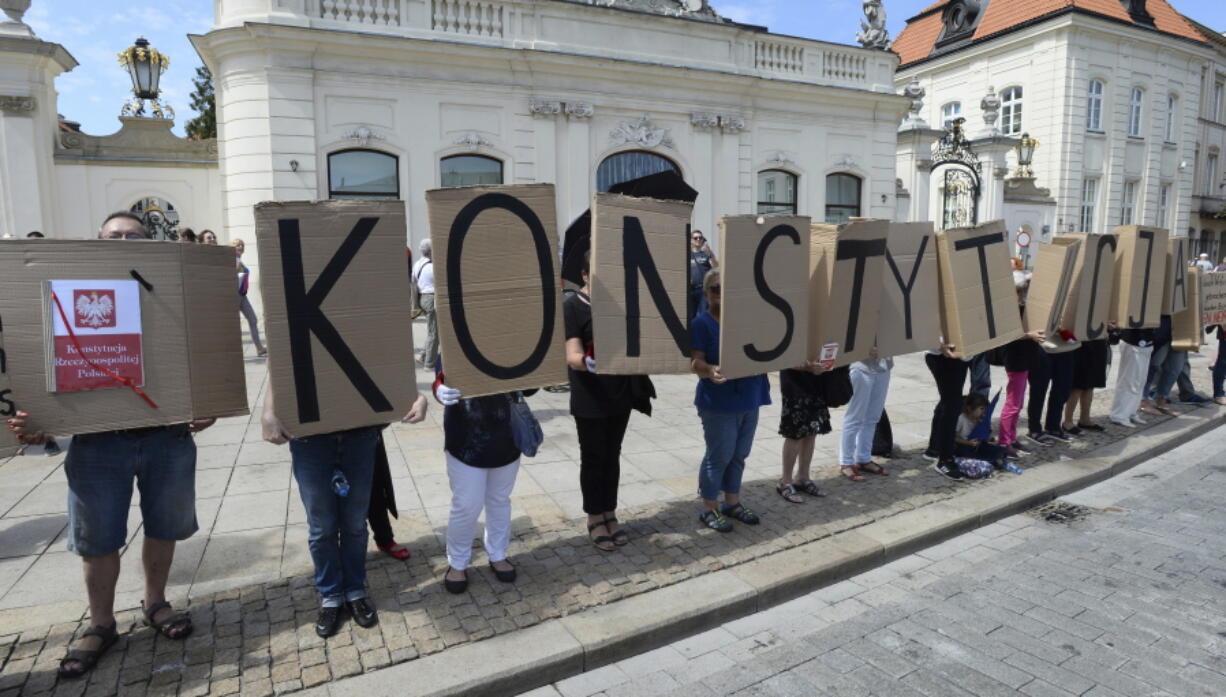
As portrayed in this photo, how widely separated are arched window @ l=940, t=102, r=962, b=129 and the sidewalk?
31259 mm

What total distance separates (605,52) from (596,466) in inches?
512

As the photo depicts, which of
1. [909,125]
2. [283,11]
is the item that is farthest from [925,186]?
[283,11]

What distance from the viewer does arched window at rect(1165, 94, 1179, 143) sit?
32375mm

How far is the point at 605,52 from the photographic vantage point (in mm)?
15297

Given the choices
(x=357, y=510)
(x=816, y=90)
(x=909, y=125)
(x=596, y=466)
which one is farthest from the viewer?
(x=909, y=125)

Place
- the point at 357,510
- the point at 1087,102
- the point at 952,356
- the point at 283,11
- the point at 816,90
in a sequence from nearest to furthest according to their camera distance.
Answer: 1. the point at 357,510
2. the point at 952,356
3. the point at 283,11
4. the point at 816,90
5. the point at 1087,102

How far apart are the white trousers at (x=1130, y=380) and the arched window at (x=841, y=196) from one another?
36.9ft

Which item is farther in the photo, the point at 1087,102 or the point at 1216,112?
the point at 1216,112

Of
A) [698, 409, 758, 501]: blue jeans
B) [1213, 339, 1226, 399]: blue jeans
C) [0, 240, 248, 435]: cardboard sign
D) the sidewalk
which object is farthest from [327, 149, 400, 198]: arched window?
[1213, 339, 1226, 399]: blue jeans

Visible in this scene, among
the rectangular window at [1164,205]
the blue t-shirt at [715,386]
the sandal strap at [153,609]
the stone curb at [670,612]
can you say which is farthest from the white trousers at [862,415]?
the rectangular window at [1164,205]

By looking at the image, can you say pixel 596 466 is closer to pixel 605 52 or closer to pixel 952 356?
pixel 952 356

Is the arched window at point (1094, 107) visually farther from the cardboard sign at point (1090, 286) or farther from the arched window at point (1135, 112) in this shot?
the cardboard sign at point (1090, 286)

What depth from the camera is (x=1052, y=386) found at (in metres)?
7.25

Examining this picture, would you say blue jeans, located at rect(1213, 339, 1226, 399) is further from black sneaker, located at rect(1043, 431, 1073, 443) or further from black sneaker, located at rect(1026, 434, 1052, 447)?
black sneaker, located at rect(1026, 434, 1052, 447)
